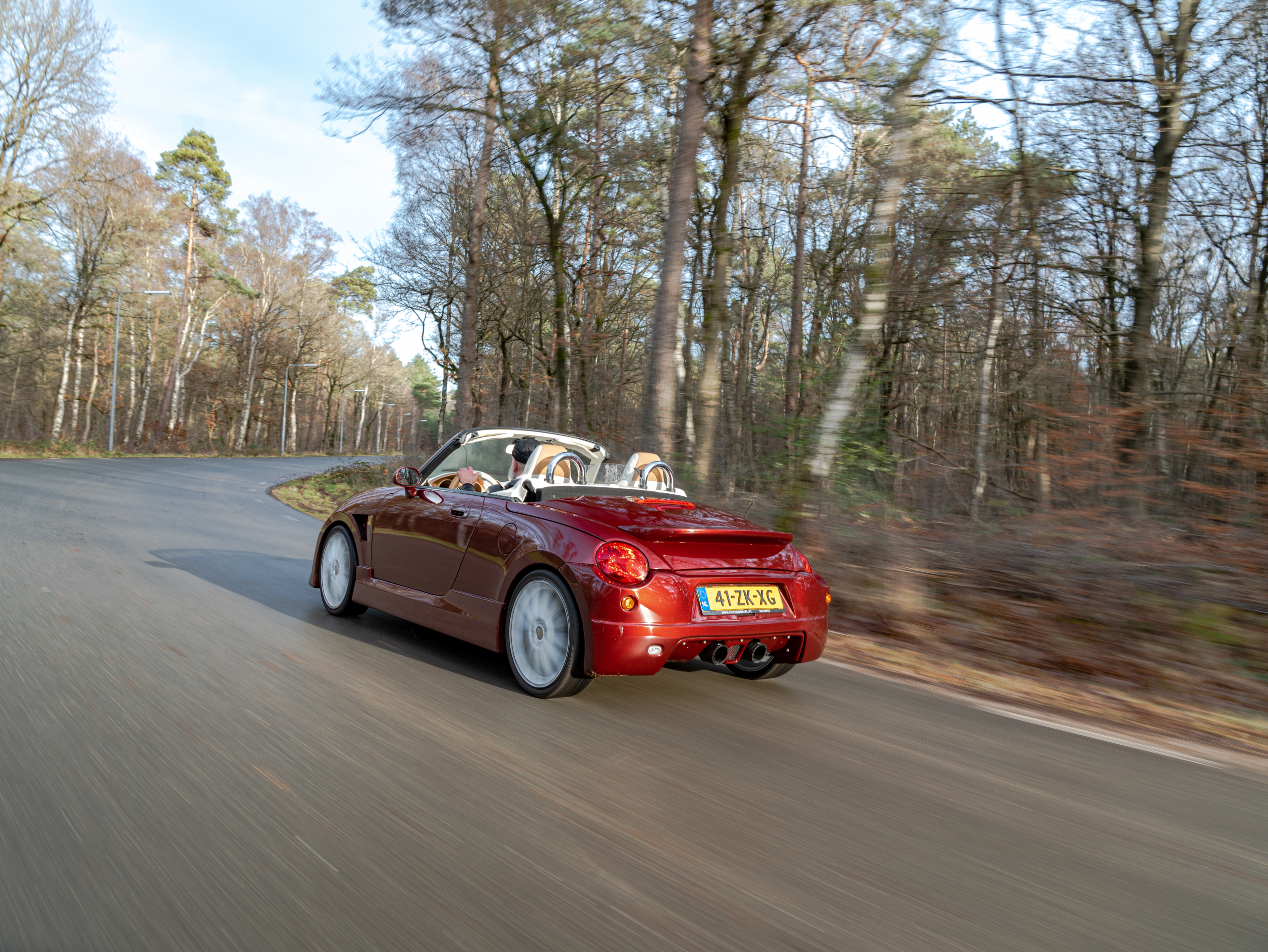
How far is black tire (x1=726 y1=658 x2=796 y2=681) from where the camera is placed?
205 inches

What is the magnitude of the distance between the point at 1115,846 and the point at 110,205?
42848 mm

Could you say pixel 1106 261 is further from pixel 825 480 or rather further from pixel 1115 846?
pixel 1115 846

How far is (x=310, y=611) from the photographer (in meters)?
6.41

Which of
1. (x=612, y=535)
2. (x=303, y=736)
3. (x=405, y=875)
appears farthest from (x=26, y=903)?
(x=612, y=535)

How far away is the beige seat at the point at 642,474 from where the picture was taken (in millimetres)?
5578

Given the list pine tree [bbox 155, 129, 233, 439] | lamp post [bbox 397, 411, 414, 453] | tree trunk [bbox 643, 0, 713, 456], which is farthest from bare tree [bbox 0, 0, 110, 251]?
lamp post [bbox 397, 411, 414, 453]

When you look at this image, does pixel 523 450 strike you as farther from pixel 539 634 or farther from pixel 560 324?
pixel 560 324

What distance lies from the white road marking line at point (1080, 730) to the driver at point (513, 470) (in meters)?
2.82

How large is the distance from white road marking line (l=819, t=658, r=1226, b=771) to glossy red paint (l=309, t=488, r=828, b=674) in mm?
1040

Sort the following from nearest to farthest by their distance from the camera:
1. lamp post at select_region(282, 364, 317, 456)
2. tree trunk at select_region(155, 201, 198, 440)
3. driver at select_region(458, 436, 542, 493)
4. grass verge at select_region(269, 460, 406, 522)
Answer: driver at select_region(458, 436, 542, 493), grass verge at select_region(269, 460, 406, 522), tree trunk at select_region(155, 201, 198, 440), lamp post at select_region(282, 364, 317, 456)

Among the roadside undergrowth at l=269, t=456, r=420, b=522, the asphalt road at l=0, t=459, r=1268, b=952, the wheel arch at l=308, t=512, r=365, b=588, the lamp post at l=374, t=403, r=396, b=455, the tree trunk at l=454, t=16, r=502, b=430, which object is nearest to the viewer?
the asphalt road at l=0, t=459, r=1268, b=952

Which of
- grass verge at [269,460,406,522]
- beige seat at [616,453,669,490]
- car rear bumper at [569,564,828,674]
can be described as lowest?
grass verge at [269,460,406,522]

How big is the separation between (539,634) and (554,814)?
1.62 m

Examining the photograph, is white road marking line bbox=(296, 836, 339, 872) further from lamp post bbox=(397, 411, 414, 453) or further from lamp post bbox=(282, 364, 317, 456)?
lamp post bbox=(397, 411, 414, 453)
